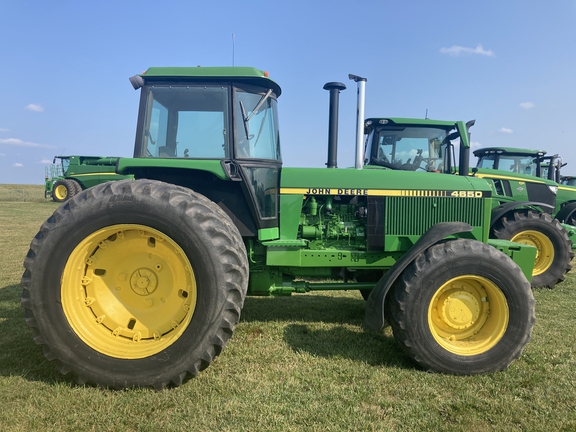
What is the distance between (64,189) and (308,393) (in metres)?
22.1

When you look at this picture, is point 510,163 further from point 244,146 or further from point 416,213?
point 244,146

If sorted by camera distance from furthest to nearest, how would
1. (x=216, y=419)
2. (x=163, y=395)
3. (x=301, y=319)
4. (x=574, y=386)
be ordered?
(x=301, y=319) → (x=574, y=386) → (x=163, y=395) → (x=216, y=419)

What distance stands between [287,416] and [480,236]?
251 centimetres

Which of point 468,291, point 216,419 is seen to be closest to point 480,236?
point 468,291

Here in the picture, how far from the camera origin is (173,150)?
333cm

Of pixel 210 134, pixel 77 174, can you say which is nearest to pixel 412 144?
pixel 210 134

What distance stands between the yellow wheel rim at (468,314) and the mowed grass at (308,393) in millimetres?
286

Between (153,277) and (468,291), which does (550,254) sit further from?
(153,277)

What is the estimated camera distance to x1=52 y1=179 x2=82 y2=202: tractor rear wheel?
Result: 66.2ft

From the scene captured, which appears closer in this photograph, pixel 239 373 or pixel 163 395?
pixel 163 395

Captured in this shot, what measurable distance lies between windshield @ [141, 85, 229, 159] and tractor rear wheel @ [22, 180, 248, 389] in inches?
21.5

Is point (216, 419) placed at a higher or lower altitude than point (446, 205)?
lower

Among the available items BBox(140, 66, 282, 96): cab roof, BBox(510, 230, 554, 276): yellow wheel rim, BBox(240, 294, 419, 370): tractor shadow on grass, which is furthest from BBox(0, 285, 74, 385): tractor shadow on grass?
BBox(510, 230, 554, 276): yellow wheel rim

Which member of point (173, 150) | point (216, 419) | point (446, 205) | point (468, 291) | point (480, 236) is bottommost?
point (216, 419)
